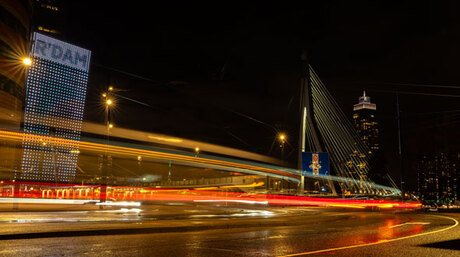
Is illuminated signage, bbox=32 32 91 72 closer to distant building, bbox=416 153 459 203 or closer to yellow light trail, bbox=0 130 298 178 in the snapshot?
yellow light trail, bbox=0 130 298 178

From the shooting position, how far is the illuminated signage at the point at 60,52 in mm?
96250

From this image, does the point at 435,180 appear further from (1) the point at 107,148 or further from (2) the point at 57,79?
(1) the point at 107,148

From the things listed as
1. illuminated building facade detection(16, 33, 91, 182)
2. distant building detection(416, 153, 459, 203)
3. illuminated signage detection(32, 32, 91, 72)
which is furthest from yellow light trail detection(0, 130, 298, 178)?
distant building detection(416, 153, 459, 203)

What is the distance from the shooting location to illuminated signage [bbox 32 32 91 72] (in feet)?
316

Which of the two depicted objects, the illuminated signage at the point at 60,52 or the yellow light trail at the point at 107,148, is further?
the illuminated signage at the point at 60,52

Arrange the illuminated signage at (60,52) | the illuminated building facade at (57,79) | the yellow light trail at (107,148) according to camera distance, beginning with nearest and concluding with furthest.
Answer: the yellow light trail at (107,148) → the illuminated signage at (60,52) → the illuminated building facade at (57,79)

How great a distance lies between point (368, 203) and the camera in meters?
37.7

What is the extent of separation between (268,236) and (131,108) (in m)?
27.4

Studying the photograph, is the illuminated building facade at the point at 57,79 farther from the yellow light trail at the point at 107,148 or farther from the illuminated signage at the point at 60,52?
the yellow light trail at the point at 107,148

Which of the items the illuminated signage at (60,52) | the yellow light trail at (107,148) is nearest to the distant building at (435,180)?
the illuminated signage at (60,52)

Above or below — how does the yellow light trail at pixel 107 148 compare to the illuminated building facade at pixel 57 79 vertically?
below

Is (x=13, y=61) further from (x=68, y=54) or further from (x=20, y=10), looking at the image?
(x=68, y=54)

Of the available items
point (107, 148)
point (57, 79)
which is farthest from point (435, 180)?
point (107, 148)

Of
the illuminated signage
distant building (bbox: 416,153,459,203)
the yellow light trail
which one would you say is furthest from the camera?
distant building (bbox: 416,153,459,203)
